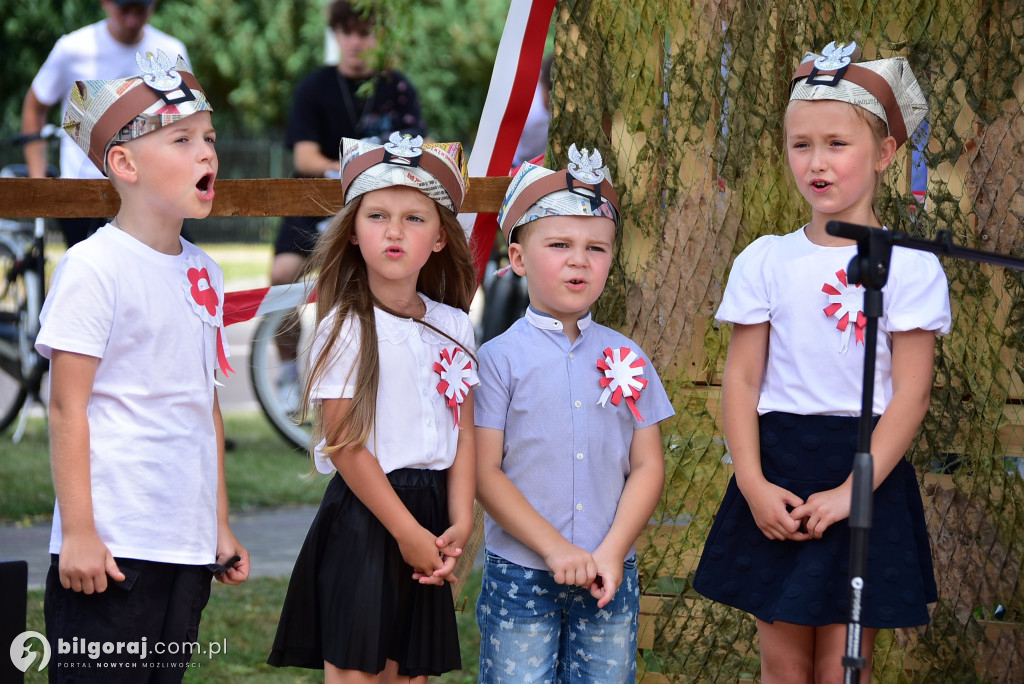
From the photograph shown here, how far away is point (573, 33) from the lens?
3.44 meters

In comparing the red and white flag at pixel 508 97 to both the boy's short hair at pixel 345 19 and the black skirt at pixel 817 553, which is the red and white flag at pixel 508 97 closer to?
the black skirt at pixel 817 553

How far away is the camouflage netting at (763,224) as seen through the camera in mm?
3326

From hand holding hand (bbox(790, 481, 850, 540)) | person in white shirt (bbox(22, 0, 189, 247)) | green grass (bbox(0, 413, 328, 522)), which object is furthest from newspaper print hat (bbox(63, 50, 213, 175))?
person in white shirt (bbox(22, 0, 189, 247))

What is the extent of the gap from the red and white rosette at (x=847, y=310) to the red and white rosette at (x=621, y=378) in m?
0.45

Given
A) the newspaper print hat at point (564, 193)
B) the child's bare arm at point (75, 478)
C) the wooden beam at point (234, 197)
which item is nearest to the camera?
the child's bare arm at point (75, 478)

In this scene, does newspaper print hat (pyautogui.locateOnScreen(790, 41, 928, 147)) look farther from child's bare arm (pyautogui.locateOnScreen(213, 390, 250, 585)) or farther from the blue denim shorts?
child's bare arm (pyautogui.locateOnScreen(213, 390, 250, 585))

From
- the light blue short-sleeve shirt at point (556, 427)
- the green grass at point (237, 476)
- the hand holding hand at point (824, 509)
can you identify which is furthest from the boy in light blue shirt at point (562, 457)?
the green grass at point (237, 476)

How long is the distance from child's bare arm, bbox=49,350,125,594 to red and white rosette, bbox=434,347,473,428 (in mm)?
725

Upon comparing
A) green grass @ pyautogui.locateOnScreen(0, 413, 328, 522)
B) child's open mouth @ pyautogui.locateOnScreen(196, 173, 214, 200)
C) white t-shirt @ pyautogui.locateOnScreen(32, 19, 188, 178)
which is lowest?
green grass @ pyautogui.locateOnScreen(0, 413, 328, 522)

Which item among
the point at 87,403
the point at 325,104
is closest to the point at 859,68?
the point at 87,403

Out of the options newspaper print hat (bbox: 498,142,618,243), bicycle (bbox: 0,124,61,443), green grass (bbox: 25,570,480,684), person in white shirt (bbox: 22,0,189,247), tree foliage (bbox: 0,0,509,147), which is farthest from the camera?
tree foliage (bbox: 0,0,509,147)

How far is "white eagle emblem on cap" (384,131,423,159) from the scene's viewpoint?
2715 mm

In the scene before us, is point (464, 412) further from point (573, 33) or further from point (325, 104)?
point (325, 104)

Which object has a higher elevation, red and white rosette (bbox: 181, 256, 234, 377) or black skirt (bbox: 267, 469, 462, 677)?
red and white rosette (bbox: 181, 256, 234, 377)
